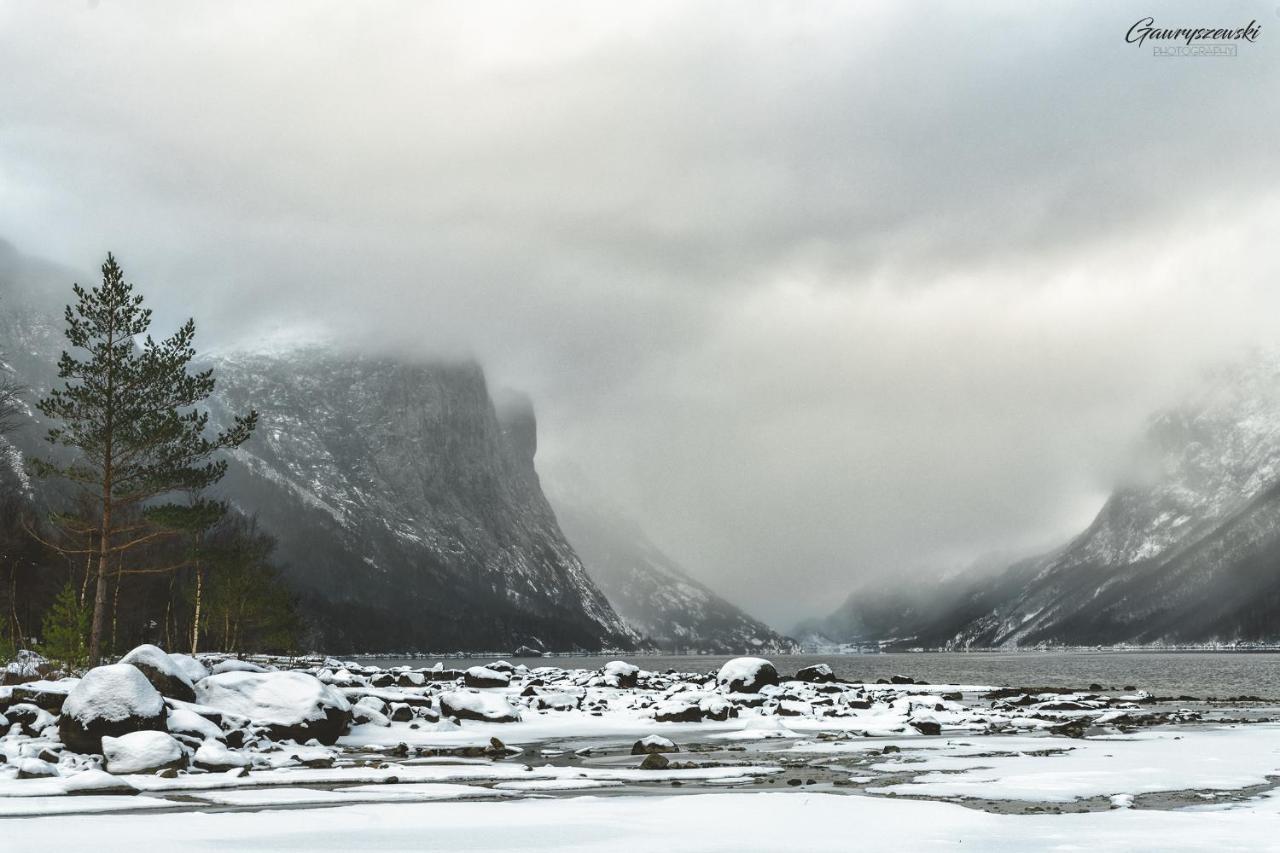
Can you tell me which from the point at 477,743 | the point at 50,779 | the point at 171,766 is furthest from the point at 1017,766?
the point at 50,779

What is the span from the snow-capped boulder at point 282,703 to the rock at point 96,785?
29.0ft

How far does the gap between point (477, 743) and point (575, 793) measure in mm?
13733

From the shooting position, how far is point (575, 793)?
1948cm

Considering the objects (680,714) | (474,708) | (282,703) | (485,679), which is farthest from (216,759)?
(485,679)

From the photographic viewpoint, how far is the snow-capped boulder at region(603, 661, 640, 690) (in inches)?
2859

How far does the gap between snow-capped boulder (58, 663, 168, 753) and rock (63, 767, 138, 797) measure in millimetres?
4483

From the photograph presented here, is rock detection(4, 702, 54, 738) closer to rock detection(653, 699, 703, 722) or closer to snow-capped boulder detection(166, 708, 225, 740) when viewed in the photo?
snow-capped boulder detection(166, 708, 225, 740)

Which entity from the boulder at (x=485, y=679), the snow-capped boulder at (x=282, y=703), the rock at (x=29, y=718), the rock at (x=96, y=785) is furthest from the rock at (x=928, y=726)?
the boulder at (x=485, y=679)

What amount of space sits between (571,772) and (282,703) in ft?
37.6

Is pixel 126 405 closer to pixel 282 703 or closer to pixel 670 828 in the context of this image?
pixel 282 703

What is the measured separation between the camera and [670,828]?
14500mm

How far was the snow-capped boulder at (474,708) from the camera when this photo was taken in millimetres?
39750

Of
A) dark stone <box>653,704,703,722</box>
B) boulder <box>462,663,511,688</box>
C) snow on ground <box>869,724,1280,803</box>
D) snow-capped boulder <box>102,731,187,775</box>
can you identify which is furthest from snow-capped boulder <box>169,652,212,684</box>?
boulder <box>462,663,511,688</box>

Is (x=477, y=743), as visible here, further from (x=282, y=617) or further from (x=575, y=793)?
(x=282, y=617)
